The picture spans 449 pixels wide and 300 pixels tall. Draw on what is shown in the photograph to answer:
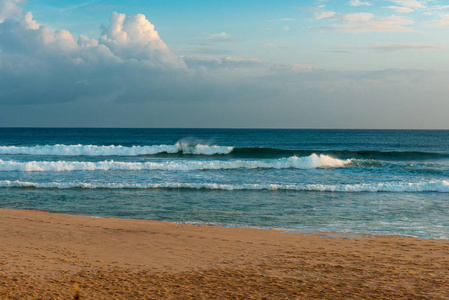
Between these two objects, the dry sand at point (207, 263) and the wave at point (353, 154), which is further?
the wave at point (353, 154)

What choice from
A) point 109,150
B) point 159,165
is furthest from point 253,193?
point 109,150

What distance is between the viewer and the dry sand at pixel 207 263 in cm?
558

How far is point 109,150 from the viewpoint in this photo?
114 feet

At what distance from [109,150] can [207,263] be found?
1166 inches

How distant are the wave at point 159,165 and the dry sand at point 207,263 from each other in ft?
43.1

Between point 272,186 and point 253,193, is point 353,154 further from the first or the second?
point 253,193

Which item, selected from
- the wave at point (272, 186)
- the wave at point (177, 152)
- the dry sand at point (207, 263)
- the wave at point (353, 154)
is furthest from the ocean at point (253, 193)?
the wave at point (177, 152)

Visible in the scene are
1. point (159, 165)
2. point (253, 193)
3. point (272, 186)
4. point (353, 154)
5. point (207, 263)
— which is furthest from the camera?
point (353, 154)

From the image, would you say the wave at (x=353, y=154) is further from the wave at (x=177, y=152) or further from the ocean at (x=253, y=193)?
the ocean at (x=253, y=193)

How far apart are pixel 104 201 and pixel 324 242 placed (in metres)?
8.63

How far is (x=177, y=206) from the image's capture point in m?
13.3

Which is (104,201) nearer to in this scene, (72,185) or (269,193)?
(72,185)

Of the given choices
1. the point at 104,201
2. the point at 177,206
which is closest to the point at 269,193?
the point at 177,206

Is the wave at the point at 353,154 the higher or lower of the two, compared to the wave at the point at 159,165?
higher
